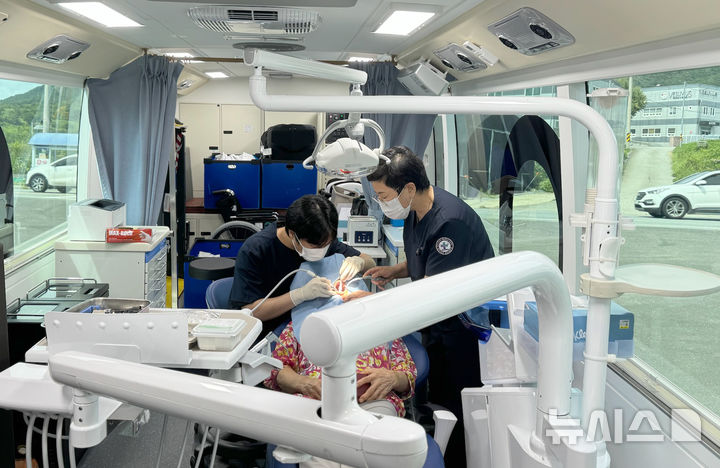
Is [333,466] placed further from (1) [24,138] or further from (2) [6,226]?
(1) [24,138]

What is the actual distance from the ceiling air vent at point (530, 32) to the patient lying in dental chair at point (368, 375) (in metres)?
1.37

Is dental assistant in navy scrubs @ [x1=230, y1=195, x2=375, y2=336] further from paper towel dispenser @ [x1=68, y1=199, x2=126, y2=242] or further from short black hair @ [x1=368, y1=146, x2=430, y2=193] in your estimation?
paper towel dispenser @ [x1=68, y1=199, x2=126, y2=242]

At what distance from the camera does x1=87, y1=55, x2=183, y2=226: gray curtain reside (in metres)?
5.14

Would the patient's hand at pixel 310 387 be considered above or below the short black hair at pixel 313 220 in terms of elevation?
below

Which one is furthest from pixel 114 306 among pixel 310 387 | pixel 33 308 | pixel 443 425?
pixel 443 425

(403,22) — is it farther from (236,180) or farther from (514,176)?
(236,180)

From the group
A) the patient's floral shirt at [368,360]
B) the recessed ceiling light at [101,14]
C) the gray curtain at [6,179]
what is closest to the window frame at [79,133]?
the gray curtain at [6,179]

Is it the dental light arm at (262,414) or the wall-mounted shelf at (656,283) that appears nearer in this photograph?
the dental light arm at (262,414)

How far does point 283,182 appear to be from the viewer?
259 inches

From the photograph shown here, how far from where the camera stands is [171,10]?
3.34 m

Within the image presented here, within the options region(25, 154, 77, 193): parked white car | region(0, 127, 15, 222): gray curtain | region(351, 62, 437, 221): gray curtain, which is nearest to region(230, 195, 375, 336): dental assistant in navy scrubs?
region(351, 62, 437, 221): gray curtain

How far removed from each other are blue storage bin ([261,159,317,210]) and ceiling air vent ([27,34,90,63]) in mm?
2513

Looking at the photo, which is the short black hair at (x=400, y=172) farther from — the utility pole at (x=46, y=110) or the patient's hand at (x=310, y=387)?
the utility pole at (x=46, y=110)

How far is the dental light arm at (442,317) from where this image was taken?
61 cm
